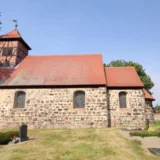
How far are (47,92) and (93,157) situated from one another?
952cm

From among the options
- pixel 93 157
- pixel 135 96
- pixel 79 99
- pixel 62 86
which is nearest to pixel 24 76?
pixel 62 86

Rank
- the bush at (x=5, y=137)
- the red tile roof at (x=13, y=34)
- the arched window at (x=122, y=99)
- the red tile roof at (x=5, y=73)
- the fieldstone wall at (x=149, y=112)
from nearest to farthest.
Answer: the bush at (x=5, y=137) < the arched window at (x=122, y=99) < the red tile roof at (x=5, y=73) < the fieldstone wall at (x=149, y=112) < the red tile roof at (x=13, y=34)

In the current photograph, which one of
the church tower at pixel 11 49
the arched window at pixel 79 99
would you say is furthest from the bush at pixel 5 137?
the church tower at pixel 11 49

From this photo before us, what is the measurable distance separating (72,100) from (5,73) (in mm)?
7789

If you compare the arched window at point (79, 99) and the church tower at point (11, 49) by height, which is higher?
the church tower at point (11, 49)

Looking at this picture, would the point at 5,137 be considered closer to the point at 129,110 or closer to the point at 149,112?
the point at 129,110

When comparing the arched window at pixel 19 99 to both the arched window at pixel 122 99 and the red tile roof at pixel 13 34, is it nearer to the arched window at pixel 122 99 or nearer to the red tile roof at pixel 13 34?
the red tile roof at pixel 13 34

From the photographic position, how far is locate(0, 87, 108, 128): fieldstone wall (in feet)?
47.0

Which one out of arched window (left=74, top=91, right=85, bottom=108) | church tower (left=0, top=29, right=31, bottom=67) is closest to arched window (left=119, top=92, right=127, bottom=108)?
arched window (left=74, top=91, right=85, bottom=108)

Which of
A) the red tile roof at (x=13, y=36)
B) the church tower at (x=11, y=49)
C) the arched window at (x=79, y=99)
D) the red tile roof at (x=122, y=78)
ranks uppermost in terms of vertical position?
the red tile roof at (x=13, y=36)

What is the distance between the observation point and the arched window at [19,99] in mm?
15242

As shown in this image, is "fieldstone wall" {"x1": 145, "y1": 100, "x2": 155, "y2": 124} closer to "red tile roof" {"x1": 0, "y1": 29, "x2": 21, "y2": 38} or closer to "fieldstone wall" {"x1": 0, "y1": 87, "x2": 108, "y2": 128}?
"fieldstone wall" {"x1": 0, "y1": 87, "x2": 108, "y2": 128}

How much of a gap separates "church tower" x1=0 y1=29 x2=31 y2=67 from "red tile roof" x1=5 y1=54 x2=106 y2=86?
3.38 ft

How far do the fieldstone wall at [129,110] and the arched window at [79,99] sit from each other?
238 centimetres
